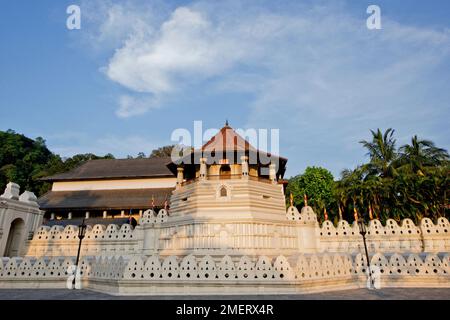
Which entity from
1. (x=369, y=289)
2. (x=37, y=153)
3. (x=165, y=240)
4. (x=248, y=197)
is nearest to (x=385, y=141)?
(x=248, y=197)

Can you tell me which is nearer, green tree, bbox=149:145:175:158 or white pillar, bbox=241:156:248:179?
white pillar, bbox=241:156:248:179

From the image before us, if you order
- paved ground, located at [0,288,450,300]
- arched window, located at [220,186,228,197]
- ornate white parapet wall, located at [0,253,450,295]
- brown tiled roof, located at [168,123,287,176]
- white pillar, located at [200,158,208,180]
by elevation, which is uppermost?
brown tiled roof, located at [168,123,287,176]

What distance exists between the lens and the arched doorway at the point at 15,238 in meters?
17.8

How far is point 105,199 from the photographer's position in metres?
31.9

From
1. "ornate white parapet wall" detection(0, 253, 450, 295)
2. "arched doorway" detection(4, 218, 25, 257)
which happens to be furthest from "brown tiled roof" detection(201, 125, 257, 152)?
"arched doorway" detection(4, 218, 25, 257)

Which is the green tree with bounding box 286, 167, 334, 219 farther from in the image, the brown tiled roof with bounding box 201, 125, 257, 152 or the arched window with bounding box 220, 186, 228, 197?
the arched window with bounding box 220, 186, 228, 197

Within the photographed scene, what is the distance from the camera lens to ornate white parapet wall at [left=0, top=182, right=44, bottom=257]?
16.8 meters

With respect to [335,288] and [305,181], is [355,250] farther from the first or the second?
[305,181]

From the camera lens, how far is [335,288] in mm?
10734

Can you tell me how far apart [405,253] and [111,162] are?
36158mm

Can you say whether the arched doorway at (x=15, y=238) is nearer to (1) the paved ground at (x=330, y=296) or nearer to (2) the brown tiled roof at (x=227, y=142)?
(1) the paved ground at (x=330, y=296)

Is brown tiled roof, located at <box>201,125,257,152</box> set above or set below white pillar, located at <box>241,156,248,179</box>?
above

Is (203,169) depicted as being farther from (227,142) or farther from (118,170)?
(118,170)

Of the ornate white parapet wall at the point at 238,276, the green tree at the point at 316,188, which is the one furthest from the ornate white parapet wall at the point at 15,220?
the green tree at the point at 316,188
